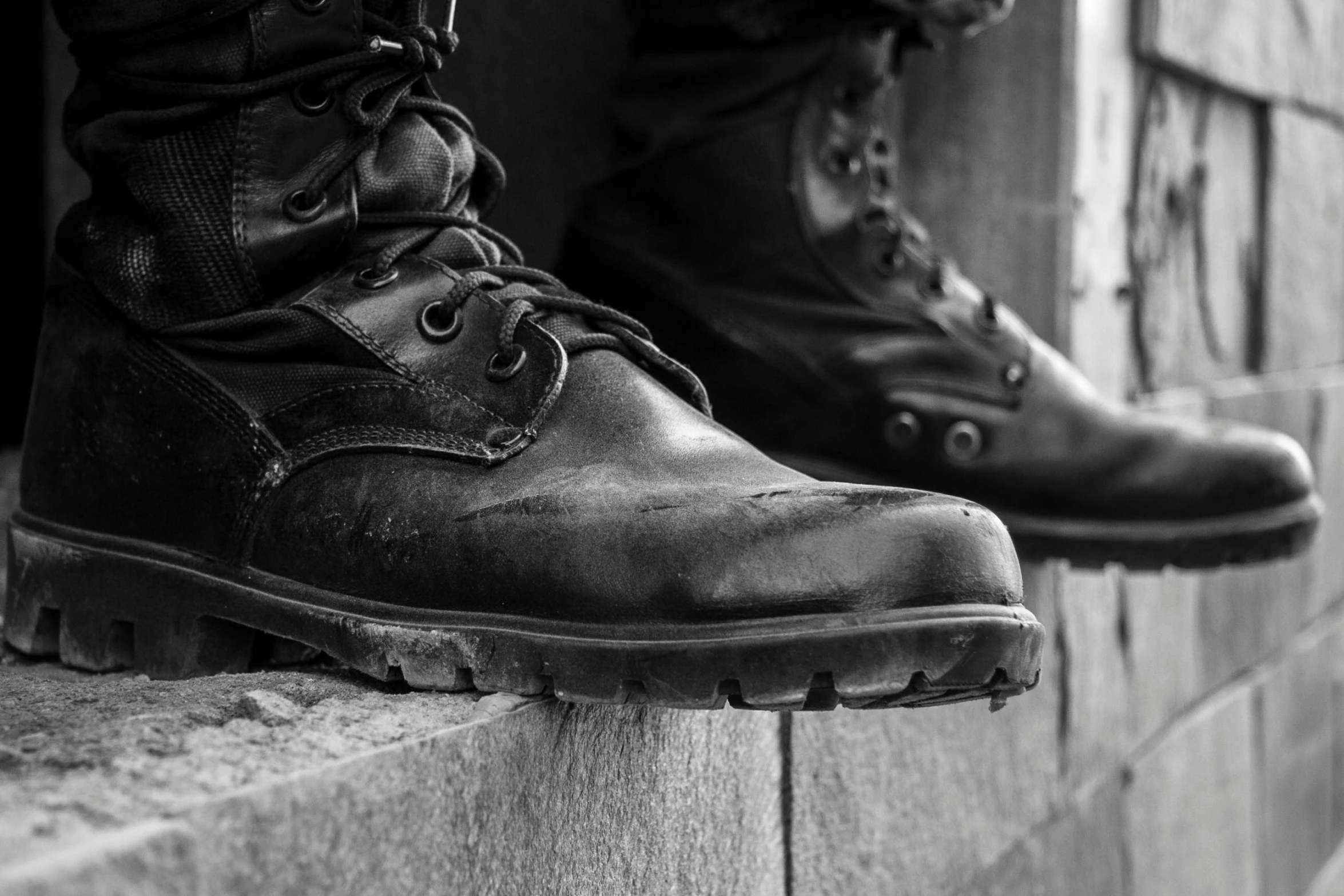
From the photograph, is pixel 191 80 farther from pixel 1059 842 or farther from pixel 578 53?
pixel 1059 842

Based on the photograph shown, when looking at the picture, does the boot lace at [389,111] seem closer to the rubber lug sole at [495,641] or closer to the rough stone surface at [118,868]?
the rubber lug sole at [495,641]

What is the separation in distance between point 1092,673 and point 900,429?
758mm

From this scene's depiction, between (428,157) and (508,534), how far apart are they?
301 mm

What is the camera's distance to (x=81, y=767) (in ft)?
2.12

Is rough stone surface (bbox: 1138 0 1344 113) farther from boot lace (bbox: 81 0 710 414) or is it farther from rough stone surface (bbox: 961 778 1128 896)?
boot lace (bbox: 81 0 710 414)

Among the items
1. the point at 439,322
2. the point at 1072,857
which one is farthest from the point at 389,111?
the point at 1072,857

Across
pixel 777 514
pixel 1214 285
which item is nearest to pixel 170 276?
pixel 777 514

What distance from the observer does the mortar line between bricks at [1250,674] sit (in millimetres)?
2299

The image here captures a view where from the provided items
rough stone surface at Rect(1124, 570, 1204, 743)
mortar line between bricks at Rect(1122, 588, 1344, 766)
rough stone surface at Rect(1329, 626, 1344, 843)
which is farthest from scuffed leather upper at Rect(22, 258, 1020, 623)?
rough stone surface at Rect(1329, 626, 1344, 843)

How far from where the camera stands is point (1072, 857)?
201 centimetres

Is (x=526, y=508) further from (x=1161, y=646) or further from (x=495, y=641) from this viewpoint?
(x=1161, y=646)

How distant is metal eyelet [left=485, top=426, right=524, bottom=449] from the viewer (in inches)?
33.8

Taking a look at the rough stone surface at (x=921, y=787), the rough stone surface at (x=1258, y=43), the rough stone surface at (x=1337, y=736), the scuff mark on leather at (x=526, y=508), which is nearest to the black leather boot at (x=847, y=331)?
the rough stone surface at (x=921, y=787)

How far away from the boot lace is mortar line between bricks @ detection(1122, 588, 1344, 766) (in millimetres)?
1557
